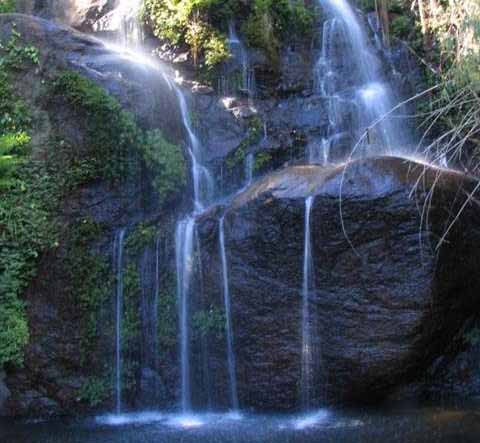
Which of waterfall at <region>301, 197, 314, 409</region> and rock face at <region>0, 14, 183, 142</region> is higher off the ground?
rock face at <region>0, 14, 183, 142</region>

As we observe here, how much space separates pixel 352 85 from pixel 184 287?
17.3ft

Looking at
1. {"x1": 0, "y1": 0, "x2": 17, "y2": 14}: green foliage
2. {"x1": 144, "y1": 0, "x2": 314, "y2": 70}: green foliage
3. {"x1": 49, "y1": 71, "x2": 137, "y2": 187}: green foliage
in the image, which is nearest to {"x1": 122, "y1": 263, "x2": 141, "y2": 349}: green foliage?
{"x1": 49, "y1": 71, "x2": 137, "y2": 187}: green foliage

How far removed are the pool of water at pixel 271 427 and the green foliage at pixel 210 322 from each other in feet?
3.34

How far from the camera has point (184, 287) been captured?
9.12 m

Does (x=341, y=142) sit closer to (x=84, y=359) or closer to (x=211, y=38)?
(x=211, y=38)

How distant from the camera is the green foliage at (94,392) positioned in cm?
876

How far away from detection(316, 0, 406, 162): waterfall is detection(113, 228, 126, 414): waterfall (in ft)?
11.9

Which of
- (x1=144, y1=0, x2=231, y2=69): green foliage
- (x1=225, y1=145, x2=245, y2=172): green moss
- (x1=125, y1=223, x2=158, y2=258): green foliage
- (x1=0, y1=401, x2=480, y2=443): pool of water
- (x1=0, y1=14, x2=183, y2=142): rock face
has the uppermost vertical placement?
(x1=144, y1=0, x2=231, y2=69): green foliage

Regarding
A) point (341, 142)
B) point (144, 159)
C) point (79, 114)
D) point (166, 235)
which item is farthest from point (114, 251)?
point (341, 142)

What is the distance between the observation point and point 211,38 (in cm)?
1235

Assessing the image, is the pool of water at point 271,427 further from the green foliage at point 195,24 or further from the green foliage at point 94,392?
the green foliage at point 195,24

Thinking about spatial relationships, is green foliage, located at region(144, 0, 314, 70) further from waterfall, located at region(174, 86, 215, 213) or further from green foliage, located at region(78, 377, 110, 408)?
green foliage, located at region(78, 377, 110, 408)

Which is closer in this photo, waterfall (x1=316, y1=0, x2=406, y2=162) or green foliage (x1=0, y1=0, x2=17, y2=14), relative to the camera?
waterfall (x1=316, y1=0, x2=406, y2=162)

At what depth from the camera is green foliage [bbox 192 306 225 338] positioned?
884 cm
